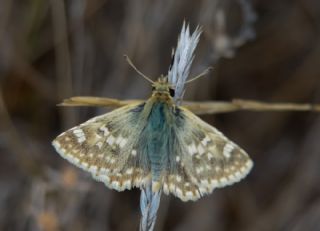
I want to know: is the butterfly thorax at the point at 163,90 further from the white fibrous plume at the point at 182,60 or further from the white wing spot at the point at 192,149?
the white wing spot at the point at 192,149

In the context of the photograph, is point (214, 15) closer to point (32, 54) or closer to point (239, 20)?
point (239, 20)

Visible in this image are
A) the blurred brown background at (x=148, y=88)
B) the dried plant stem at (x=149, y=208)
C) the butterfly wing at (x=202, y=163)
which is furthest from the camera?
the blurred brown background at (x=148, y=88)

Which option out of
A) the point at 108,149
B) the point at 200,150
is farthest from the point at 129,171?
the point at 200,150

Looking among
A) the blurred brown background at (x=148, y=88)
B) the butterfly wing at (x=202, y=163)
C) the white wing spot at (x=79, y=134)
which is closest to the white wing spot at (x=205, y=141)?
the butterfly wing at (x=202, y=163)

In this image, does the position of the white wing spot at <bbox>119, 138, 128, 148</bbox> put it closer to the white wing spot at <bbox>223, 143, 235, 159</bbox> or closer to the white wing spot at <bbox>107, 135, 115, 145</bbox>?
the white wing spot at <bbox>107, 135, 115, 145</bbox>

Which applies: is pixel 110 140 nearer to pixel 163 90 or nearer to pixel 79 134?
pixel 79 134

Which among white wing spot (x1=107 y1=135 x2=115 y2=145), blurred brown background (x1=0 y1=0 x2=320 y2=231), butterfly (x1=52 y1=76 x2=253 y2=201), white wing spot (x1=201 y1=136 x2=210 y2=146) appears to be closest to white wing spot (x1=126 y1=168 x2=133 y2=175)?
butterfly (x1=52 y1=76 x2=253 y2=201)
